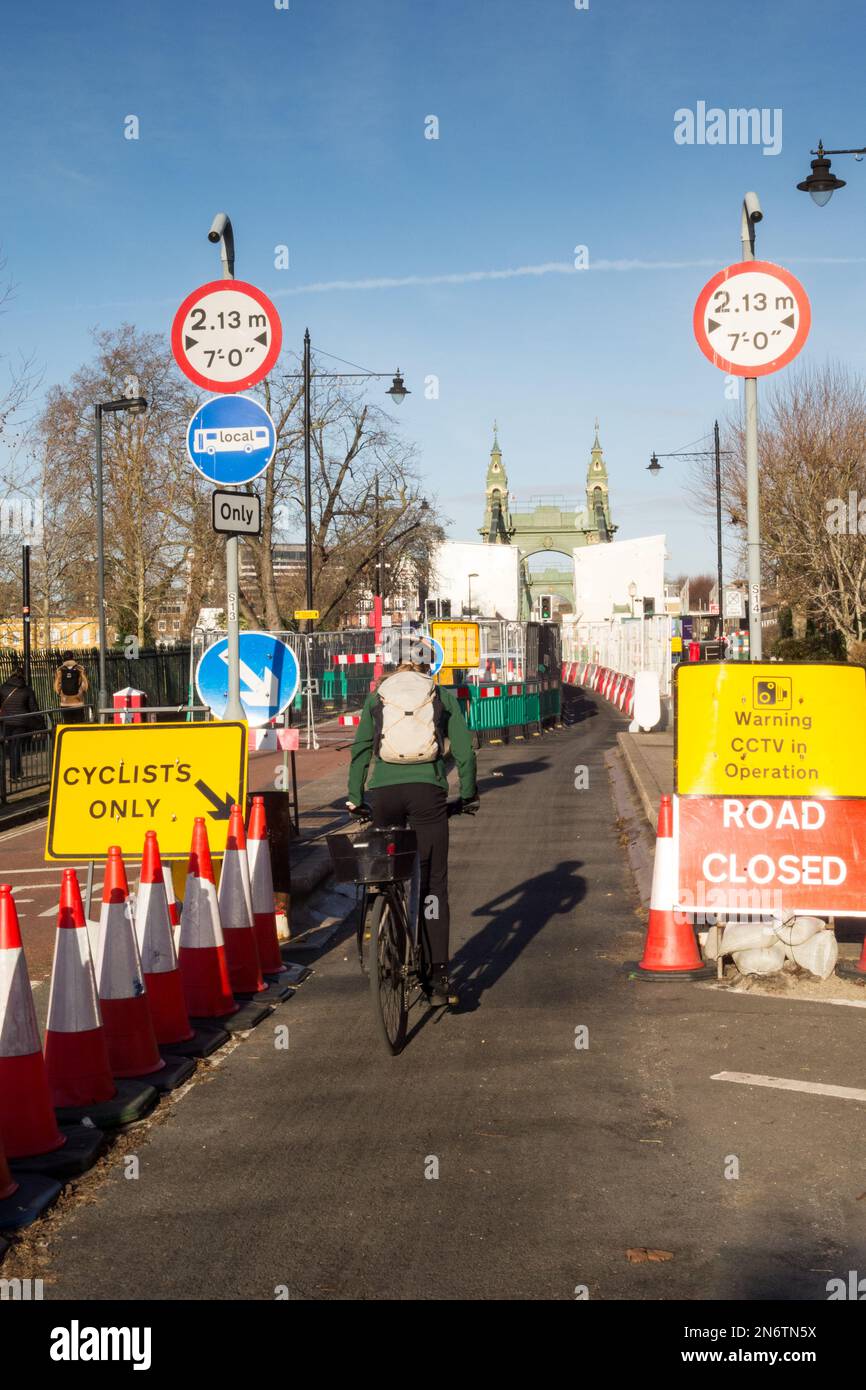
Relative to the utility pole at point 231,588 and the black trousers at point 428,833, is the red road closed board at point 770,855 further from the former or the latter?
the utility pole at point 231,588

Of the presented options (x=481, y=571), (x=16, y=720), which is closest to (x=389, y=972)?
(x=16, y=720)

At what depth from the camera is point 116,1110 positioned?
6023 millimetres

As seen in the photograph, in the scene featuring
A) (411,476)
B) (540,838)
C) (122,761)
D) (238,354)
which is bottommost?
(540,838)

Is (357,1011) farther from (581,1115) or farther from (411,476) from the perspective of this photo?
(411,476)

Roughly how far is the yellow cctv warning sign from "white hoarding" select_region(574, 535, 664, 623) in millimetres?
95224

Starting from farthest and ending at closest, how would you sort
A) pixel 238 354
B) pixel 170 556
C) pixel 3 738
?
pixel 170 556
pixel 3 738
pixel 238 354

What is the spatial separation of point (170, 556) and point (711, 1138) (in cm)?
4566

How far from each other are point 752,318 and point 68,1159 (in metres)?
7.23

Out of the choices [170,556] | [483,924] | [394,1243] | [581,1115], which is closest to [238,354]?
[483,924]

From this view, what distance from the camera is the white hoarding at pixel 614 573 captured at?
10556 centimetres

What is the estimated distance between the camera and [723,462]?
58.2m

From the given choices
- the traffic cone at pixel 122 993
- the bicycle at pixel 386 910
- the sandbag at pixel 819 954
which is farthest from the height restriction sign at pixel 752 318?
the traffic cone at pixel 122 993

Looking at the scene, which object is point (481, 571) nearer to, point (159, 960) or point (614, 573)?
point (614, 573)

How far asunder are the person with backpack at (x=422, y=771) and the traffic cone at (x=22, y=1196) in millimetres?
2831
